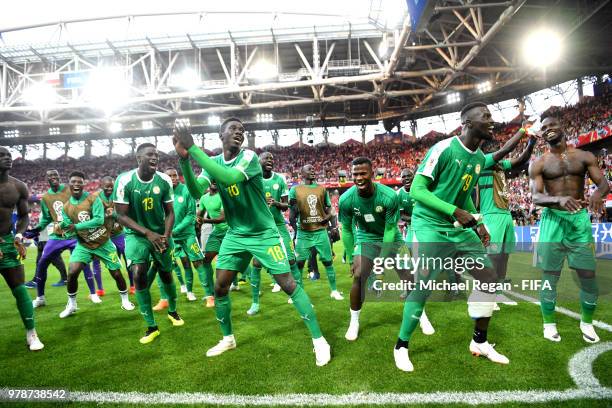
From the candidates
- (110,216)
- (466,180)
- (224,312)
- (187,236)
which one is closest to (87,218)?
(110,216)

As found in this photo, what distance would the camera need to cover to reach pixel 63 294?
756 centimetres

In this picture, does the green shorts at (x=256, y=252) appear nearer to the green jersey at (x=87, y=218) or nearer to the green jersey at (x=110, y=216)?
the green jersey at (x=87, y=218)

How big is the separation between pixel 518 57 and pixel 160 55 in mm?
23608

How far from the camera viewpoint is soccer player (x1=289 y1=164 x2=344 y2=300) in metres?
6.19

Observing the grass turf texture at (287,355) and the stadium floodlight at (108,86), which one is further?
the stadium floodlight at (108,86)

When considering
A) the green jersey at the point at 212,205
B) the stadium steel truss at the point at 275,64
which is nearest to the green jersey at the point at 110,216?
the green jersey at the point at 212,205

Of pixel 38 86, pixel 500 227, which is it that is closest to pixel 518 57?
pixel 500 227

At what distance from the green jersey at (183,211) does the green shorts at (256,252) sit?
120 inches

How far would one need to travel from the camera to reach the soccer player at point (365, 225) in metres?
4.23

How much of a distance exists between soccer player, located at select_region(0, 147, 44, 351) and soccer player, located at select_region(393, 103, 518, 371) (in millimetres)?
4378

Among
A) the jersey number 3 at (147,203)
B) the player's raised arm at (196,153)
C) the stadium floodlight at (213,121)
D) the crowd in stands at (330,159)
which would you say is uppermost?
the stadium floodlight at (213,121)

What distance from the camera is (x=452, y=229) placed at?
10.8ft

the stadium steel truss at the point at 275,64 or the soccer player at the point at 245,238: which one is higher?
the stadium steel truss at the point at 275,64

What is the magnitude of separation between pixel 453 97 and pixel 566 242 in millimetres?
33489
